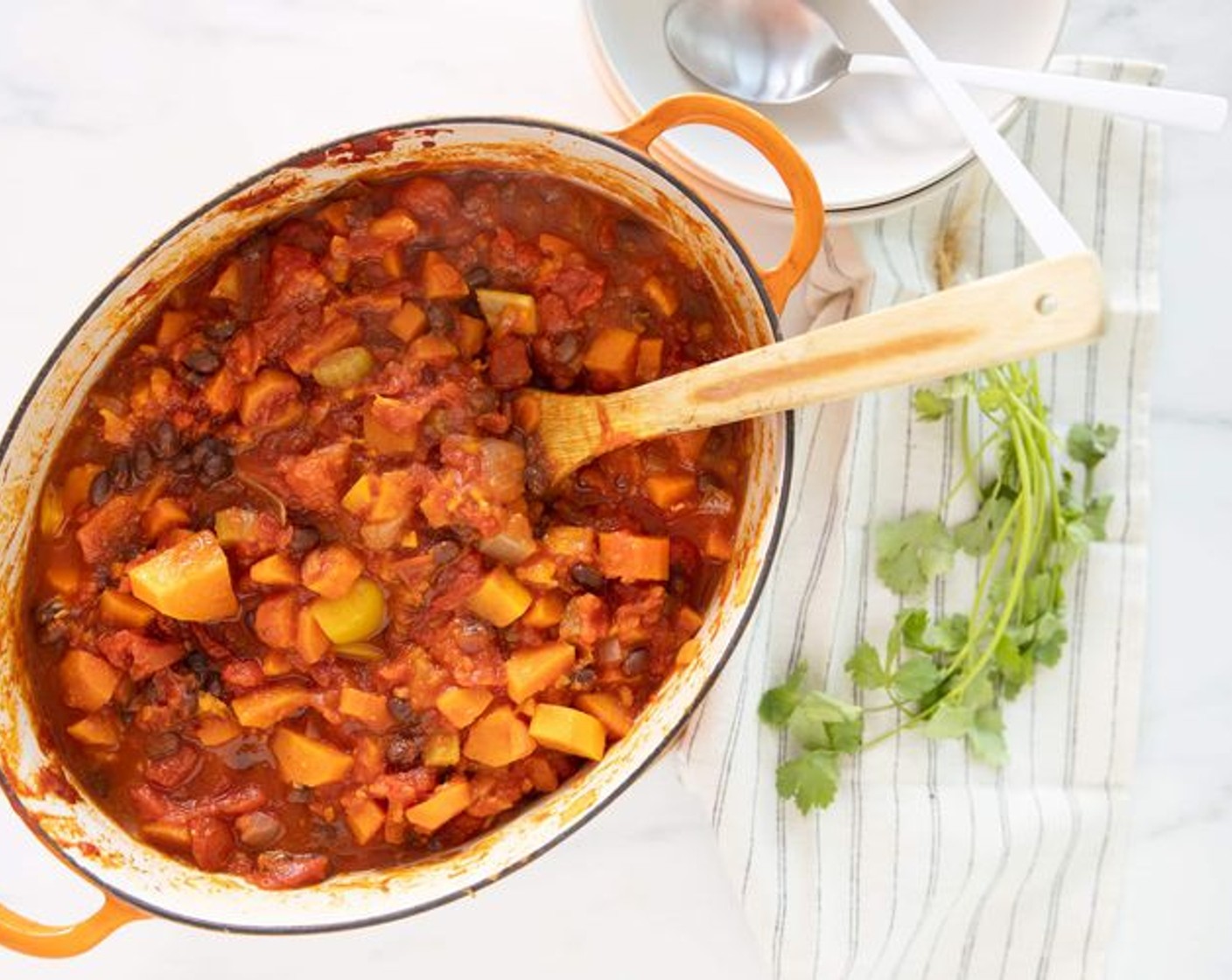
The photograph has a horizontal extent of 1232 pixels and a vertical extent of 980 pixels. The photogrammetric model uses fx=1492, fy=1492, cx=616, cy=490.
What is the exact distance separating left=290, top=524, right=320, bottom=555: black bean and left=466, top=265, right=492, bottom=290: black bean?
21.5 inches

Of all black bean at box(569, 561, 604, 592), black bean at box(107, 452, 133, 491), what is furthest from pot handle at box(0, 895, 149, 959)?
black bean at box(569, 561, 604, 592)

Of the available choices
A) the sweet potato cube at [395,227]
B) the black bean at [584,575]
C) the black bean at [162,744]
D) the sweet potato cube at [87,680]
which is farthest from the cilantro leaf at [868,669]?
A: the sweet potato cube at [87,680]

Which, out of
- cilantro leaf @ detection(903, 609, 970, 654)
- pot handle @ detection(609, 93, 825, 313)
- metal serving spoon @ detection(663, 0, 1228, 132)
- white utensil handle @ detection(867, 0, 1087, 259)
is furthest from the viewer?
cilantro leaf @ detection(903, 609, 970, 654)

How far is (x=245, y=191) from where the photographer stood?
8.52 ft

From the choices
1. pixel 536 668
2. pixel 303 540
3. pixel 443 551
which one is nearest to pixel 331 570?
pixel 303 540

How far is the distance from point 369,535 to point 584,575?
40cm

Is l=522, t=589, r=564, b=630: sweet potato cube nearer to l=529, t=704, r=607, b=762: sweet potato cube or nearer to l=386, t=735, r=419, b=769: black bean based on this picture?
l=529, t=704, r=607, b=762: sweet potato cube

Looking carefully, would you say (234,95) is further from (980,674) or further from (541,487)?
(980,674)

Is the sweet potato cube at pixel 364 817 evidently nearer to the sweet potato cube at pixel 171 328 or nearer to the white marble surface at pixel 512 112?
the white marble surface at pixel 512 112

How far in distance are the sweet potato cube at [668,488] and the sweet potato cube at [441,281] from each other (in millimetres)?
505

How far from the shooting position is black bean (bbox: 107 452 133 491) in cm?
271

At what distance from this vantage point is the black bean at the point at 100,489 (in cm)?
270

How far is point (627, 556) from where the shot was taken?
9.12 ft

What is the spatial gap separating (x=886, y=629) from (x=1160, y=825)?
0.81 m
